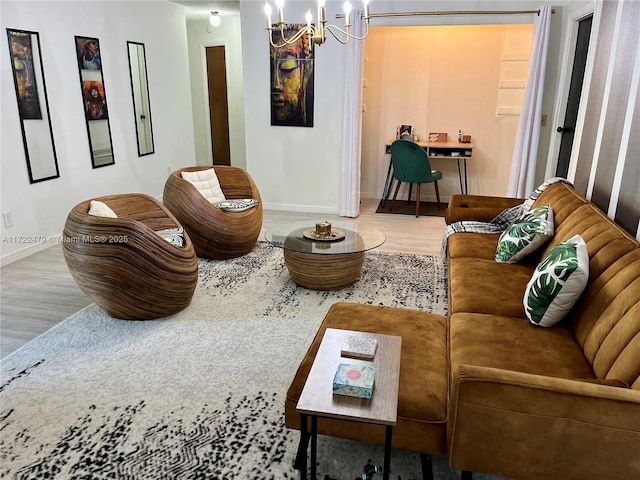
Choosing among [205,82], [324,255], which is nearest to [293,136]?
[324,255]

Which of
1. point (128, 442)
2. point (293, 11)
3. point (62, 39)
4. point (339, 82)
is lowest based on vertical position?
point (128, 442)

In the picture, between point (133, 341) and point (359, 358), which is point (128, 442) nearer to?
point (133, 341)

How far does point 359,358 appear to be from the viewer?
5.49 ft

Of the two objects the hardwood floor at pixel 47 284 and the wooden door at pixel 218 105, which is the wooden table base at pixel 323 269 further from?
the wooden door at pixel 218 105

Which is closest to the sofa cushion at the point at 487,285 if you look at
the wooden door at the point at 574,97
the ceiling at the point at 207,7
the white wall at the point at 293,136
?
the wooden door at the point at 574,97

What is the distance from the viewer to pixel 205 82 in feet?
25.8

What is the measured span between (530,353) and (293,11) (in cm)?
457

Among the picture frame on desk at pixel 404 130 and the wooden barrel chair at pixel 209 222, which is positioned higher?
the picture frame on desk at pixel 404 130

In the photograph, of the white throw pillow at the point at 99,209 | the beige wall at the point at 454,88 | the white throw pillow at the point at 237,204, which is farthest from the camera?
the beige wall at the point at 454,88

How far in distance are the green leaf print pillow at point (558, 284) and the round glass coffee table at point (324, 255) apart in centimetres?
140

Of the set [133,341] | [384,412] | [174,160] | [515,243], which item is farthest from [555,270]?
[174,160]

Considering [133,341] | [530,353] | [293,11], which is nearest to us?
[530,353]

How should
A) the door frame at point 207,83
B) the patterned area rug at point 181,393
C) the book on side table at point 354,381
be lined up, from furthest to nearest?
the door frame at point 207,83 < the patterned area rug at point 181,393 < the book on side table at point 354,381

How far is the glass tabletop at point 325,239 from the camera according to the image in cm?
334
